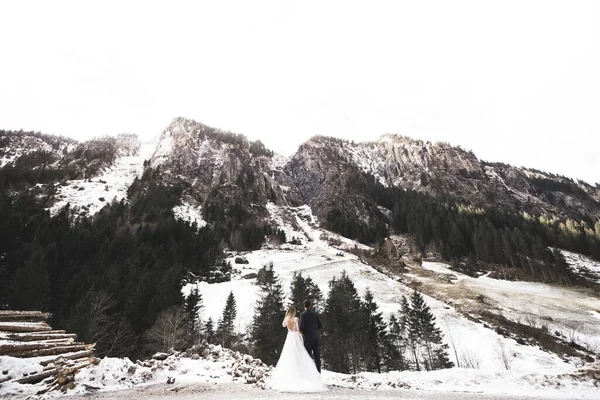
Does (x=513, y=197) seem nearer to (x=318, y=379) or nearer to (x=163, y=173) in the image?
(x=163, y=173)

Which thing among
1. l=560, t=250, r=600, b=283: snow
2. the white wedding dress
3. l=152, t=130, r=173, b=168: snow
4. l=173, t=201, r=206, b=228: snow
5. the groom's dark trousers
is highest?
l=152, t=130, r=173, b=168: snow

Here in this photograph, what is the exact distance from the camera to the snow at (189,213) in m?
126

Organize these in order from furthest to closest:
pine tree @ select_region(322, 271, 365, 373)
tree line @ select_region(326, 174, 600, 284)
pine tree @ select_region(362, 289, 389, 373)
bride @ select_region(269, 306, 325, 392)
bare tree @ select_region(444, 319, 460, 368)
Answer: tree line @ select_region(326, 174, 600, 284) < bare tree @ select_region(444, 319, 460, 368) < pine tree @ select_region(362, 289, 389, 373) < pine tree @ select_region(322, 271, 365, 373) < bride @ select_region(269, 306, 325, 392)

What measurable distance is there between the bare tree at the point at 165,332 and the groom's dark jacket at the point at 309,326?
2653cm

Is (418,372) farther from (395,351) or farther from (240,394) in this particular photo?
(395,351)

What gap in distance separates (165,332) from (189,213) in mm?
109339

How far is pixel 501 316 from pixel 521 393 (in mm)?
49057

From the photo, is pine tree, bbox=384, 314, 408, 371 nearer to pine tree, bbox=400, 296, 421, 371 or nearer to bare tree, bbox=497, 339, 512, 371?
pine tree, bbox=400, 296, 421, 371

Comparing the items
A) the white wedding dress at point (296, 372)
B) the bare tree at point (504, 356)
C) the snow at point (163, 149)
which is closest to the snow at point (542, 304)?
the bare tree at point (504, 356)

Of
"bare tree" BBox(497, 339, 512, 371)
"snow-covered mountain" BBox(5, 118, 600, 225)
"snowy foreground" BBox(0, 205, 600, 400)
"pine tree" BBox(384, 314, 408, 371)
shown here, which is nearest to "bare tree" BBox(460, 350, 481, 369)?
"snowy foreground" BBox(0, 205, 600, 400)

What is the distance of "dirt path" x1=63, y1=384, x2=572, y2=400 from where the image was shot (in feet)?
25.6

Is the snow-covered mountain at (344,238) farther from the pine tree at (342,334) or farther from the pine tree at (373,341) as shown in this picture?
→ the pine tree at (342,334)

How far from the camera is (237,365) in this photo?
12867 mm

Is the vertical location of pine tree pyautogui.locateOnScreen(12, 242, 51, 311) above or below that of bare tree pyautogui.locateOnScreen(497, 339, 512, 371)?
above
